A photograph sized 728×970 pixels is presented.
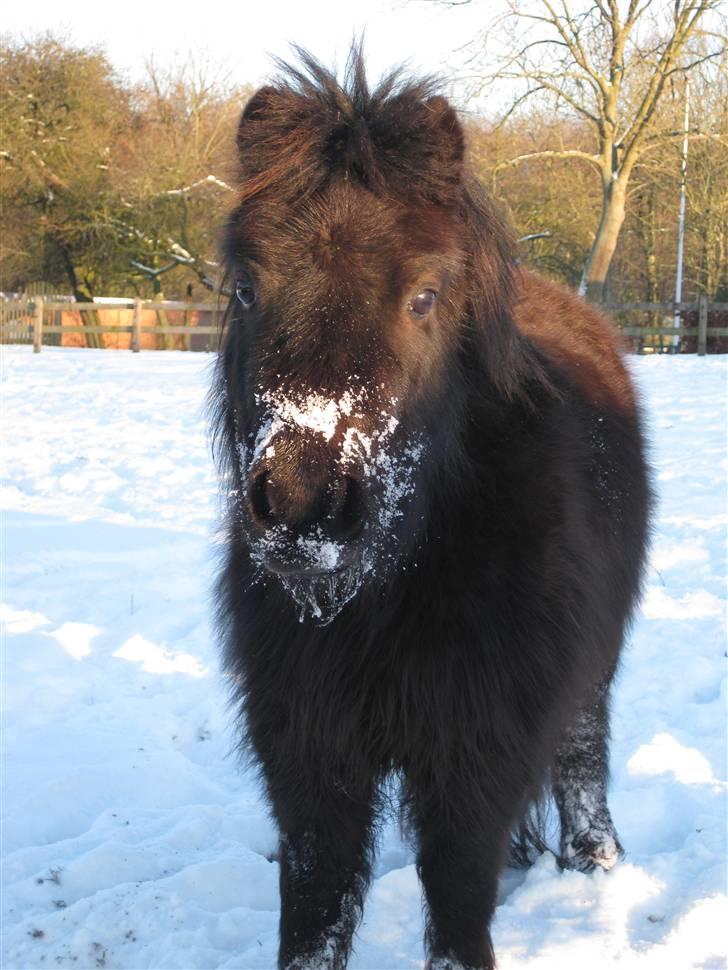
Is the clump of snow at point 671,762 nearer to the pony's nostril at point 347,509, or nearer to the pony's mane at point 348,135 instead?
the pony's nostril at point 347,509

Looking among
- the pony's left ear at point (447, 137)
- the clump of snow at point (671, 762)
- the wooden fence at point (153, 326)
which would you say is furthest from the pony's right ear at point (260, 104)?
the wooden fence at point (153, 326)

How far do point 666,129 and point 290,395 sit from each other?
18.3 m

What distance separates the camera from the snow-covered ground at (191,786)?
2.74 meters

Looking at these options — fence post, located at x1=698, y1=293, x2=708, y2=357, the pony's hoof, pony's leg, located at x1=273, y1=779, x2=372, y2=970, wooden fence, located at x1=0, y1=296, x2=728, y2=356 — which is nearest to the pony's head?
pony's leg, located at x1=273, y1=779, x2=372, y2=970

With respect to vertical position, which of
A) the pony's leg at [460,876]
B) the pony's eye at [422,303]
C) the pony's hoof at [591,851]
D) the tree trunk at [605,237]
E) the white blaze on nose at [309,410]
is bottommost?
the pony's hoof at [591,851]

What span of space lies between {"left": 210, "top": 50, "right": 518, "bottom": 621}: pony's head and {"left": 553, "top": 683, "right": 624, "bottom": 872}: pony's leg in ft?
4.72

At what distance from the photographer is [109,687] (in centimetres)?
432

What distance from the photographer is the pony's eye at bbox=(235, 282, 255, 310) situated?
2133 mm

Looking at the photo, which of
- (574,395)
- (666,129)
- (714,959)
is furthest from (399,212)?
(666,129)

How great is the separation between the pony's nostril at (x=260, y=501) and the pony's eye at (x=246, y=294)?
543 millimetres

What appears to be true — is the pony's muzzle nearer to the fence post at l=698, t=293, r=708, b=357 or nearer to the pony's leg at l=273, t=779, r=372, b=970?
the pony's leg at l=273, t=779, r=372, b=970

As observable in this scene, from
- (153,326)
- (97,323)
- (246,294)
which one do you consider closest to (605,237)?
(153,326)

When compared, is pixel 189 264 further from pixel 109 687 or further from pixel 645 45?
pixel 109 687

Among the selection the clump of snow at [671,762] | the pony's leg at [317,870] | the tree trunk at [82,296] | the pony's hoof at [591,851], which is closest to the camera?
the pony's leg at [317,870]
